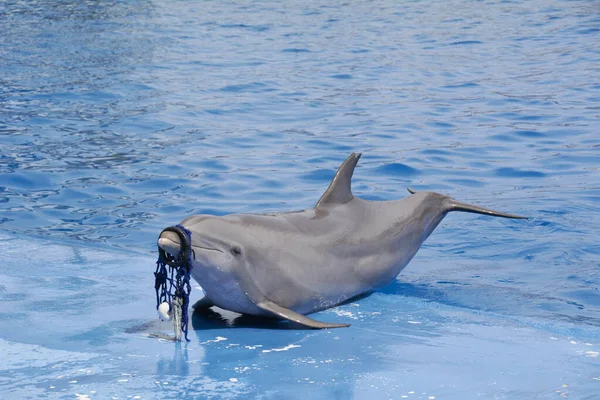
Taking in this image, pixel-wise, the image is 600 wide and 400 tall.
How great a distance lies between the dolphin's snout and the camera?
15.1 ft

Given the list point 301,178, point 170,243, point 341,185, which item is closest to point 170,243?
point 170,243

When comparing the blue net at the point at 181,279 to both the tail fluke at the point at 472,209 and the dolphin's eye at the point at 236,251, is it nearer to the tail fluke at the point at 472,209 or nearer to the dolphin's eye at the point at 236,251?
the dolphin's eye at the point at 236,251

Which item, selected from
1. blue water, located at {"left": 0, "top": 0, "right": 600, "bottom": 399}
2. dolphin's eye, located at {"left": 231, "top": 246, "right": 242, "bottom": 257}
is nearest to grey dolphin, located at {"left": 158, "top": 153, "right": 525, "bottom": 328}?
dolphin's eye, located at {"left": 231, "top": 246, "right": 242, "bottom": 257}

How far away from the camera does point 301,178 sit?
10.3 meters

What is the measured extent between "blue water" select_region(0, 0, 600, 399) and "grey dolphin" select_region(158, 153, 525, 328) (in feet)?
0.51

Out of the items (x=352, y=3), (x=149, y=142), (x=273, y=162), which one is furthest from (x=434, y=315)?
(x=352, y=3)

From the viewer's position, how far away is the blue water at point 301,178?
4562 millimetres

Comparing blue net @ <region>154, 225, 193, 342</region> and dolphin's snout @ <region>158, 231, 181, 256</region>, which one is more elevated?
dolphin's snout @ <region>158, 231, 181, 256</region>

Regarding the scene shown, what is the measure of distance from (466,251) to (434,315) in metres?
2.36

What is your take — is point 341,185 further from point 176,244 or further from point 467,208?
point 176,244

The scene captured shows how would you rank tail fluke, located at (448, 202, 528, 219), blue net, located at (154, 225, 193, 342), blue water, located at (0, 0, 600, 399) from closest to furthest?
blue water, located at (0, 0, 600, 399)
blue net, located at (154, 225, 193, 342)
tail fluke, located at (448, 202, 528, 219)

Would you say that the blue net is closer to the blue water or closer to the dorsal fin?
the blue water

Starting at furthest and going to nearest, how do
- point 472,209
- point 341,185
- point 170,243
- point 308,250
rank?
point 472,209, point 341,185, point 308,250, point 170,243

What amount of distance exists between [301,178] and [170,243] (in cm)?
577
